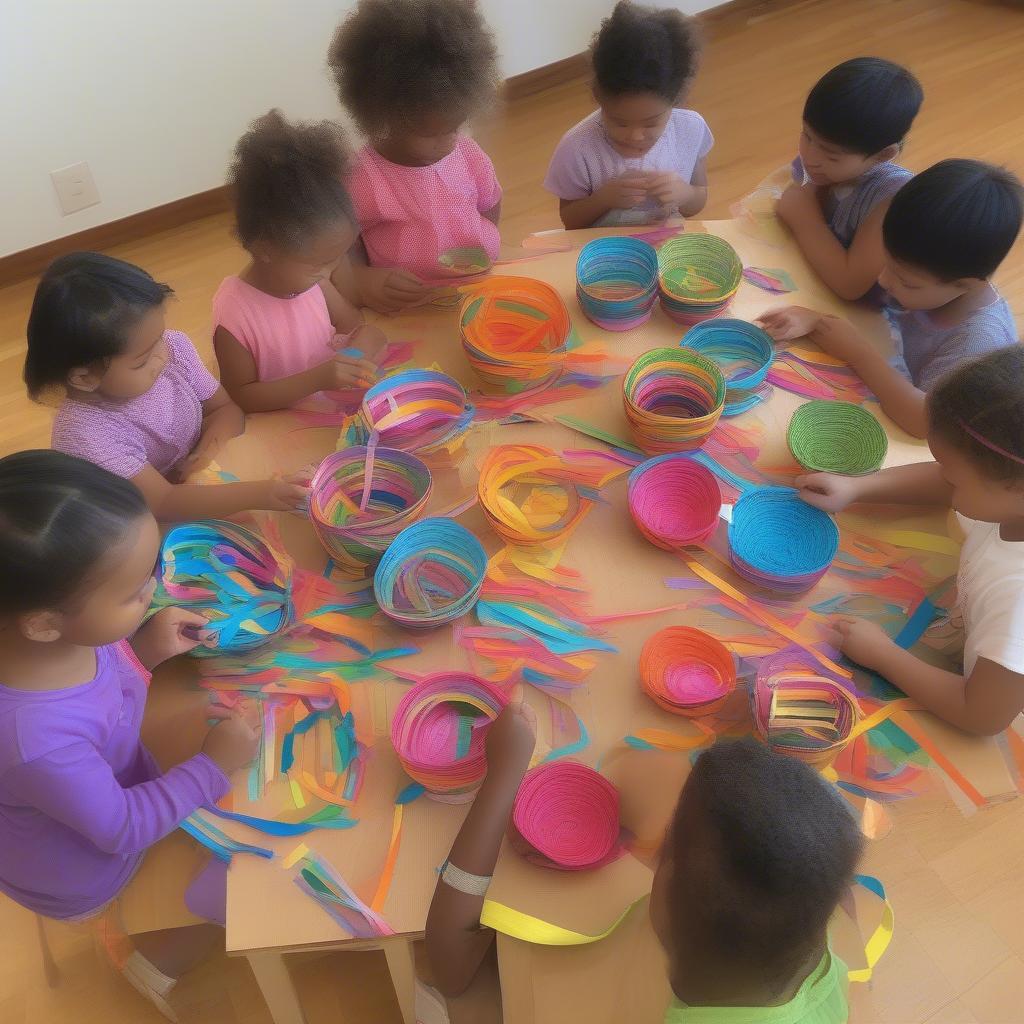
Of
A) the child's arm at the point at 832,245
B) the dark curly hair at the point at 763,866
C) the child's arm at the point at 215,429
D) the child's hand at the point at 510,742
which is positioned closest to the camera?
the dark curly hair at the point at 763,866

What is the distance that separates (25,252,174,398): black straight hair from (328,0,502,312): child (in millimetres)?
533

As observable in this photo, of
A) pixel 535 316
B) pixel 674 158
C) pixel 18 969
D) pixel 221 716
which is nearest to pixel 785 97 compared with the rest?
pixel 674 158

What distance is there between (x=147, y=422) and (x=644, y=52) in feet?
4.15

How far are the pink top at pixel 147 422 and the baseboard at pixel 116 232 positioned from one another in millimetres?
1793

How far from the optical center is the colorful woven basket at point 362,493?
1351 mm

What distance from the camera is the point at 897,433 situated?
157cm

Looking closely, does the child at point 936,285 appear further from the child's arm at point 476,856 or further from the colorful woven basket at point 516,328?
the child's arm at point 476,856

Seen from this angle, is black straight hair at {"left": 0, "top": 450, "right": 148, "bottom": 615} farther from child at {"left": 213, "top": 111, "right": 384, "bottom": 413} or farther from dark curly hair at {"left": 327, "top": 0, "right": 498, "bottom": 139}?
dark curly hair at {"left": 327, "top": 0, "right": 498, "bottom": 139}

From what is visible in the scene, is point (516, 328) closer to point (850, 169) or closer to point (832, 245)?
point (832, 245)

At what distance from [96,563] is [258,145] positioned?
0.88 metres

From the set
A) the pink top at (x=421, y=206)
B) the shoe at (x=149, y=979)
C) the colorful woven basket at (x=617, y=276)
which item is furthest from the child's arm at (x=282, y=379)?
the shoe at (x=149, y=979)

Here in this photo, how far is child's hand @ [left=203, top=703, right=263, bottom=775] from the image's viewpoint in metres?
1.16

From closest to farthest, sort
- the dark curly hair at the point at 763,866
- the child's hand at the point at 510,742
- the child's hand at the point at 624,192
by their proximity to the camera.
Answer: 1. the dark curly hair at the point at 763,866
2. the child's hand at the point at 510,742
3. the child's hand at the point at 624,192

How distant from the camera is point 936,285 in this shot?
1.62 meters
